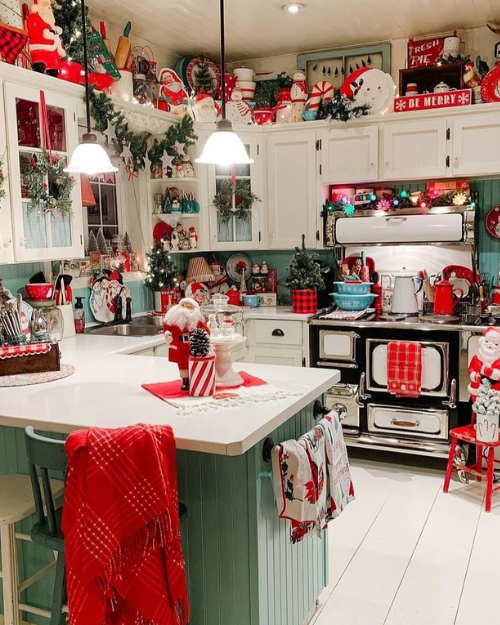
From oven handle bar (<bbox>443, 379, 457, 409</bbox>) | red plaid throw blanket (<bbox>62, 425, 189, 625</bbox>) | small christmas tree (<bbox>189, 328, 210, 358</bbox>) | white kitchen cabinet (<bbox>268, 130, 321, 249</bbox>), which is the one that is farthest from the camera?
white kitchen cabinet (<bbox>268, 130, 321, 249</bbox>)

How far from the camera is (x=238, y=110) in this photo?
16.1 ft

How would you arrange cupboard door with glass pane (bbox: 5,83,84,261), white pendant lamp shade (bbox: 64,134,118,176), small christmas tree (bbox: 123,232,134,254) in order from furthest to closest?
small christmas tree (bbox: 123,232,134,254)
cupboard door with glass pane (bbox: 5,83,84,261)
white pendant lamp shade (bbox: 64,134,118,176)

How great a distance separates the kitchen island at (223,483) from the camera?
79.4 inches

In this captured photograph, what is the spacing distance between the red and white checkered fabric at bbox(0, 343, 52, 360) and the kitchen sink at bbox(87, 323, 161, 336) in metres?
1.37

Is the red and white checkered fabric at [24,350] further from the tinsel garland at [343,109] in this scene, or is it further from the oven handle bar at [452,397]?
the tinsel garland at [343,109]

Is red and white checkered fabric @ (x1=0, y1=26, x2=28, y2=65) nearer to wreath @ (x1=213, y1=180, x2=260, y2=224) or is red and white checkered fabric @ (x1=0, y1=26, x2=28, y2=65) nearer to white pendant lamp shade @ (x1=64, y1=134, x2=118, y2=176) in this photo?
white pendant lamp shade @ (x1=64, y1=134, x2=118, y2=176)

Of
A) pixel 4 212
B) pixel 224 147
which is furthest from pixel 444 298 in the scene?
pixel 4 212

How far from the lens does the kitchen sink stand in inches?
166

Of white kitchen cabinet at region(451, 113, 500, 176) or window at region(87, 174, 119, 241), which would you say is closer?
white kitchen cabinet at region(451, 113, 500, 176)

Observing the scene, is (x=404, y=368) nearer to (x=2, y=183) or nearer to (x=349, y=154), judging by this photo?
(x=349, y=154)

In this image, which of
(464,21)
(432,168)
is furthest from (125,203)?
(464,21)

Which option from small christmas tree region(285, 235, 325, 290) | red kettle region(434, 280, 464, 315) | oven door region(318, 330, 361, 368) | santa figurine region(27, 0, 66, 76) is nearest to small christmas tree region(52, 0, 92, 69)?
santa figurine region(27, 0, 66, 76)

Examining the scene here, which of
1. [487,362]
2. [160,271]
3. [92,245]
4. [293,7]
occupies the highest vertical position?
[293,7]

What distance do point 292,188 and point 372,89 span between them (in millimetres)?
887
